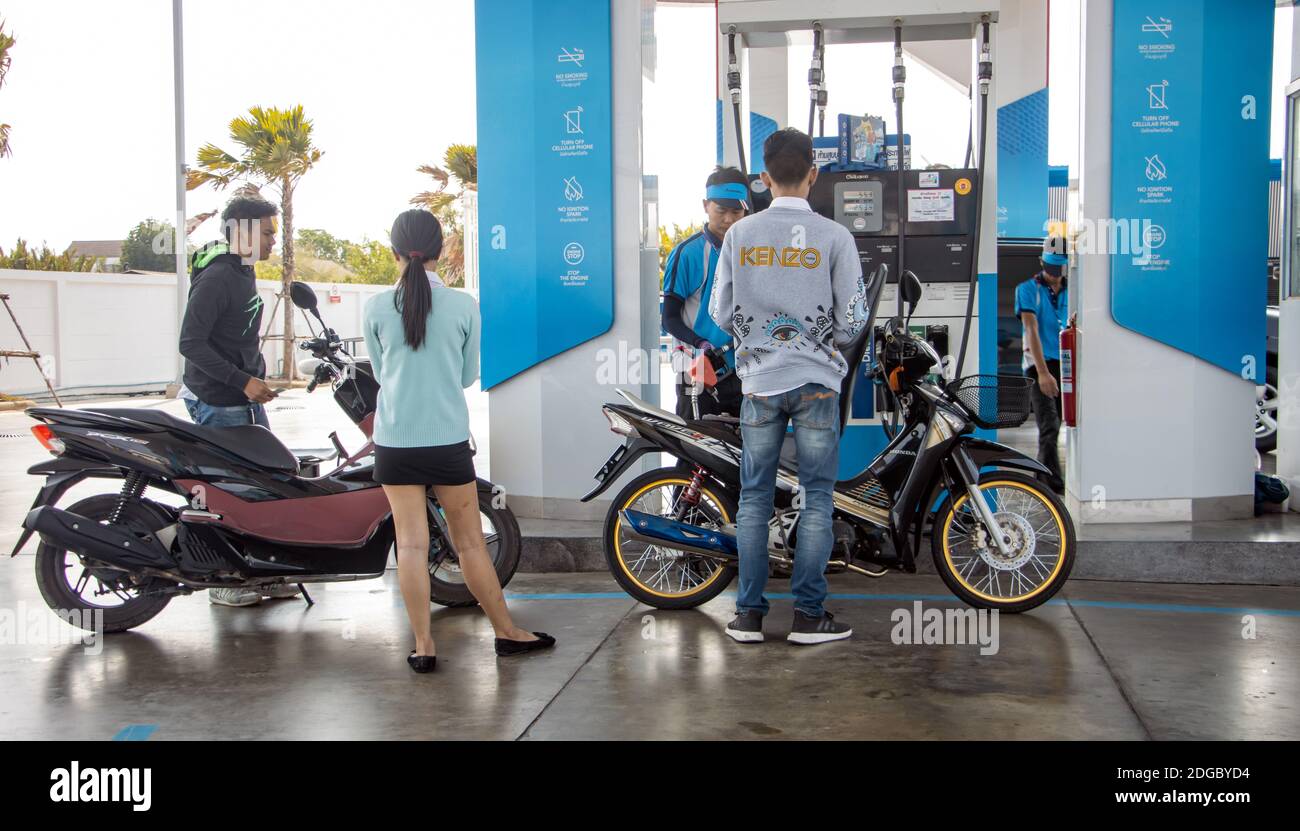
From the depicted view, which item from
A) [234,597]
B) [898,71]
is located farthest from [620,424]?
[898,71]

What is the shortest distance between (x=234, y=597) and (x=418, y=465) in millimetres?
1783

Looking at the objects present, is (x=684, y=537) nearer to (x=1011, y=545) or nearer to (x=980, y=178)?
(x=1011, y=545)

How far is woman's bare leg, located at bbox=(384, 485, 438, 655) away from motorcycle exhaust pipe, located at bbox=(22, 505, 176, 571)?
1138 millimetres

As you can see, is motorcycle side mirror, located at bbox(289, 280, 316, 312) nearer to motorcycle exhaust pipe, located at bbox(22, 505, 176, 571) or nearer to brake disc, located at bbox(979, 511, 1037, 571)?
motorcycle exhaust pipe, located at bbox(22, 505, 176, 571)

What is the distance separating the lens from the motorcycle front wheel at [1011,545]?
5.11 meters

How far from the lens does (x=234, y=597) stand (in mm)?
Answer: 5629

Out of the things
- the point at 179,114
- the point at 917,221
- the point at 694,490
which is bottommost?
the point at 694,490

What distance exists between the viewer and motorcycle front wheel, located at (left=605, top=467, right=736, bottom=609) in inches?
209

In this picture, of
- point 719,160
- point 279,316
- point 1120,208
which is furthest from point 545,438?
point 279,316

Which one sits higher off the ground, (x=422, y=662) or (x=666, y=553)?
(x=666, y=553)

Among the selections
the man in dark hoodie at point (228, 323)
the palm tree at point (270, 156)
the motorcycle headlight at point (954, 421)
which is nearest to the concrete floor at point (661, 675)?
the motorcycle headlight at point (954, 421)

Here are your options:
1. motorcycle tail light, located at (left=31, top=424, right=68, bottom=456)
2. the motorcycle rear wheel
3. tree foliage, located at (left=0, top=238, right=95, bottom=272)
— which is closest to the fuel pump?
the motorcycle rear wheel

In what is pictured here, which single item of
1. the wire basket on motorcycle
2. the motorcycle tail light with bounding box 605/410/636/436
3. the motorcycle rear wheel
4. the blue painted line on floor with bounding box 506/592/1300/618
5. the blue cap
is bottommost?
the blue painted line on floor with bounding box 506/592/1300/618
